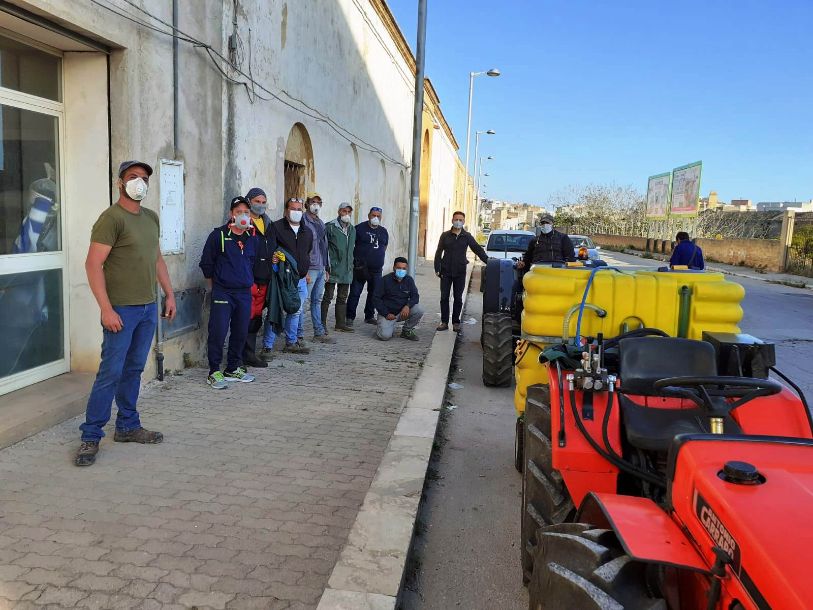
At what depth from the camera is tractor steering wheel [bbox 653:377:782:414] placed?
2.45m

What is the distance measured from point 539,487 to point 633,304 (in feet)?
5.31

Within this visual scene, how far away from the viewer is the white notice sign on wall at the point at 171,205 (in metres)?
5.84

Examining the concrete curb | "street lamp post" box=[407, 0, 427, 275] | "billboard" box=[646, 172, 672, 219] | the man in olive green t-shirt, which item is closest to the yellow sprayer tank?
the concrete curb

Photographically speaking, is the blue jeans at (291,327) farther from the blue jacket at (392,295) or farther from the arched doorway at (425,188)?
the arched doorway at (425,188)

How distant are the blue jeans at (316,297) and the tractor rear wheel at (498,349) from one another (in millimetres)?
2294

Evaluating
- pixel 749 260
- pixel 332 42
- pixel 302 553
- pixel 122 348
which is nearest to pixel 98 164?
pixel 122 348

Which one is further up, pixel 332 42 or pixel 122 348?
pixel 332 42

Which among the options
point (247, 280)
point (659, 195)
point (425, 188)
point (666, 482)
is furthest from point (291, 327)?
point (659, 195)

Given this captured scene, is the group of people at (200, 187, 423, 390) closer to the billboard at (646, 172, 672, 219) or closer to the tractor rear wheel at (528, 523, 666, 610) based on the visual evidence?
the tractor rear wheel at (528, 523, 666, 610)

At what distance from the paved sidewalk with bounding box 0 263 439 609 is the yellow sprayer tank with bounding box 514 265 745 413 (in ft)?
5.08

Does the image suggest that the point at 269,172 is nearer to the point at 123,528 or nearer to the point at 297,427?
the point at 297,427

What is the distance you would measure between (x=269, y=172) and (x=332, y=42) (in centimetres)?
377

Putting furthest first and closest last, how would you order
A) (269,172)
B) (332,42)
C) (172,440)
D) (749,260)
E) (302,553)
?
(749,260) → (332,42) → (269,172) → (172,440) → (302,553)

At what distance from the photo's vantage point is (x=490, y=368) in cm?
692
